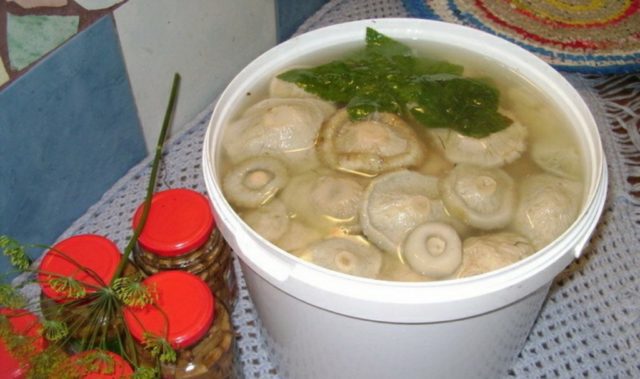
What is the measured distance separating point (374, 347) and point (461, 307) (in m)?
0.09

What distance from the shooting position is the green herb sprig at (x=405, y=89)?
0.61 m

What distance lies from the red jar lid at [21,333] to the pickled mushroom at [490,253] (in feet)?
1.11

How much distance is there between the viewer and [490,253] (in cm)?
50

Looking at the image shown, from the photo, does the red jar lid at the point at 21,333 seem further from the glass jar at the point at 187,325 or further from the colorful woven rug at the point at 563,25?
the colorful woven rug at the point at 563,25

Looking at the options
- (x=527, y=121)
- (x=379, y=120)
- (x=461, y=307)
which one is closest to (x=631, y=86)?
(x=527, y=121)

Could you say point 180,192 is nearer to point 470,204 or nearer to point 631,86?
point 470,204

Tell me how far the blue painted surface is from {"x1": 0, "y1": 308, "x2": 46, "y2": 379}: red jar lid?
16cm

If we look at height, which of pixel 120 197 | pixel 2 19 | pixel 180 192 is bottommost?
pixel 120 197

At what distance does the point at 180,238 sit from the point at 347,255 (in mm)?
170

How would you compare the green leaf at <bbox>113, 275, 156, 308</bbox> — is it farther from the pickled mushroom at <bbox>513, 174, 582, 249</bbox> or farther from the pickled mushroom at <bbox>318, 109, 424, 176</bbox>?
the pickled mushroom at <bbox>513, 174, 582, 249</bbox>

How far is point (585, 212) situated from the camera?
1.64 ft

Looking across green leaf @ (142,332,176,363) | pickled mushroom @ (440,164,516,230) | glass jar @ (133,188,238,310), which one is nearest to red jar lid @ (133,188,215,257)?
glass jar @ (133,188,238,310)

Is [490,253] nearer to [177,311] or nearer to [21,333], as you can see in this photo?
[177,311]

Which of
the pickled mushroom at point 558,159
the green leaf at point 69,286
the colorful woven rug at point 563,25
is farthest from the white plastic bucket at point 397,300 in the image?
the colorful woven rug at point 563,25
